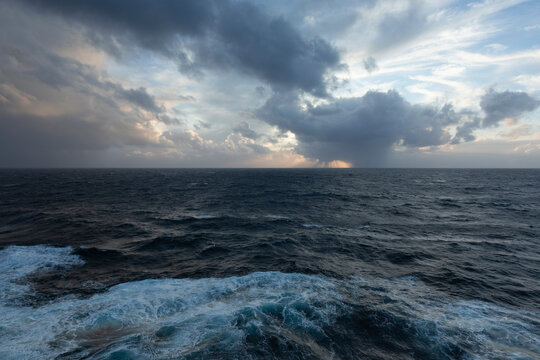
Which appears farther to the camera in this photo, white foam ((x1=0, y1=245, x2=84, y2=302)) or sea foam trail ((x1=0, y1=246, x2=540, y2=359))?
white foam ((x1=0, y1=245, x2=84, y2=302))

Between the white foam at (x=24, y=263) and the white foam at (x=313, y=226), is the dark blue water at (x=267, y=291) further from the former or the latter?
the white foam at (x=313, y=226)

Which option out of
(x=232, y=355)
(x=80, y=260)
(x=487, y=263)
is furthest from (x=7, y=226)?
(x=487, y=263)

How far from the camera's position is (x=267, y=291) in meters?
12.8

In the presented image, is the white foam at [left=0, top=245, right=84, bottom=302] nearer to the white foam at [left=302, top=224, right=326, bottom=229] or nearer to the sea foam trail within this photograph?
the sea foam trail

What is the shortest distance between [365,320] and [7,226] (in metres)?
37.3

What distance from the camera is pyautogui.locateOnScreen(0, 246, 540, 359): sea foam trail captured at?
853cm

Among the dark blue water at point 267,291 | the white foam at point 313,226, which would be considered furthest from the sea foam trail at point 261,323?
the white foam at point 313,226

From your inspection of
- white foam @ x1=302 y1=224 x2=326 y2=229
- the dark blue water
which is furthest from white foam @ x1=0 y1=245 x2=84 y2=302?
white foam @ x1=302 y1=224 x2=326 y2=229

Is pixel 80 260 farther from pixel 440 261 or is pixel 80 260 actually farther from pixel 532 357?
pixel 440 261

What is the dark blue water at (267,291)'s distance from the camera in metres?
8.83

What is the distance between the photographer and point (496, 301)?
12570 millimetres

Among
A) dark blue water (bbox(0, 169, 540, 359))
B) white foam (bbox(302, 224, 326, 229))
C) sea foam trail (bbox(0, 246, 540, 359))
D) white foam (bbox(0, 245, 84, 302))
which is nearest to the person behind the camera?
sea foam trail (bbox(0, 246, 540, 359))

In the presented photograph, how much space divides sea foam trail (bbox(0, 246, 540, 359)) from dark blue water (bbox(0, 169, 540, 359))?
0.06 m

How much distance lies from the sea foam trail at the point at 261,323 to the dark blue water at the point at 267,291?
59 millimetres
